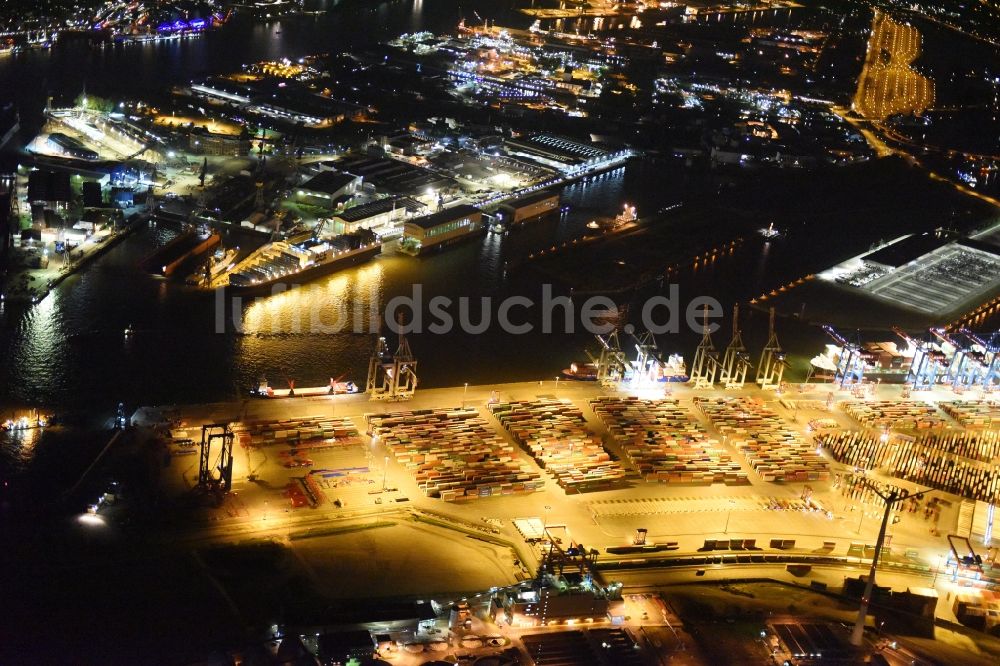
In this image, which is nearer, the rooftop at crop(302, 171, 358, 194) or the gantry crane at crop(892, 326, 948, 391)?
the gantry crane at crop(892, 326, 948, 391)

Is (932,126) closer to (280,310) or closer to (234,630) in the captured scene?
(280,310)

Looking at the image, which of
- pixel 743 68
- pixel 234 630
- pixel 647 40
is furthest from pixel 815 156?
pixel 234 630

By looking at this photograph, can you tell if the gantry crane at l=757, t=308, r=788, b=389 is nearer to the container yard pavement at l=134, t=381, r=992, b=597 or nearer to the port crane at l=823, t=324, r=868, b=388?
the port crane at l=823, t=324, r=868, b=388

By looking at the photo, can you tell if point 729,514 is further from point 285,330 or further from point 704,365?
point 285,330

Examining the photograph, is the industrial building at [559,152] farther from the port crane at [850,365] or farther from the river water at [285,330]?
the port crane at [850,365]

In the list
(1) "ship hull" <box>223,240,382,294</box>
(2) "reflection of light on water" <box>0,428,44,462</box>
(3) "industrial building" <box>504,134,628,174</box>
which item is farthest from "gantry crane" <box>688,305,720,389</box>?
(3) "industrial building" <box>504,134,628,174</box>

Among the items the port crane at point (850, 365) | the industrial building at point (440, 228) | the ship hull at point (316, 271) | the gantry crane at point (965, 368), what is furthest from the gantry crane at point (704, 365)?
the ship hull at point (316, 271)
